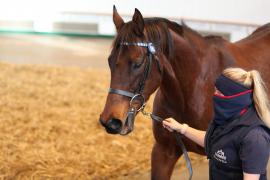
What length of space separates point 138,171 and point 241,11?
3073 millimetres

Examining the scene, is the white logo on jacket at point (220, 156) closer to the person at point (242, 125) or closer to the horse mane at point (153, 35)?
the person at point (242, 125)

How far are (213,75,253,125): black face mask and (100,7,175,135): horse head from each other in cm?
46

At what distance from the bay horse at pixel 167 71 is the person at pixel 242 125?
449 mm

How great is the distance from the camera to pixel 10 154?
317 centimetres

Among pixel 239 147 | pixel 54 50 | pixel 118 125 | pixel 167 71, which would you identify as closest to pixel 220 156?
pixel 239 147

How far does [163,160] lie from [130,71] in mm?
694

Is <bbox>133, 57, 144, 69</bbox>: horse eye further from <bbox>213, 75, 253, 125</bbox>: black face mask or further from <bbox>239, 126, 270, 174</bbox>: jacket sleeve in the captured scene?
<bbox>239, 126, 270, 174</bbox>: jacket sleeve

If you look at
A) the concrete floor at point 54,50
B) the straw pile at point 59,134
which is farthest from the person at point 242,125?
the concrete floor at point 54,50

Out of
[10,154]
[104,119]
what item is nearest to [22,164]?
[10,154]

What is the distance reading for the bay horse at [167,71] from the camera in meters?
1.89

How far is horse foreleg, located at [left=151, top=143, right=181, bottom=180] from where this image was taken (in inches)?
94.1

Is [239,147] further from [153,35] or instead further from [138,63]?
[153,35]

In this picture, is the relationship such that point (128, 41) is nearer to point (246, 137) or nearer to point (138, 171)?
point (246, 137)

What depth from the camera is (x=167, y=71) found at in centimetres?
209
